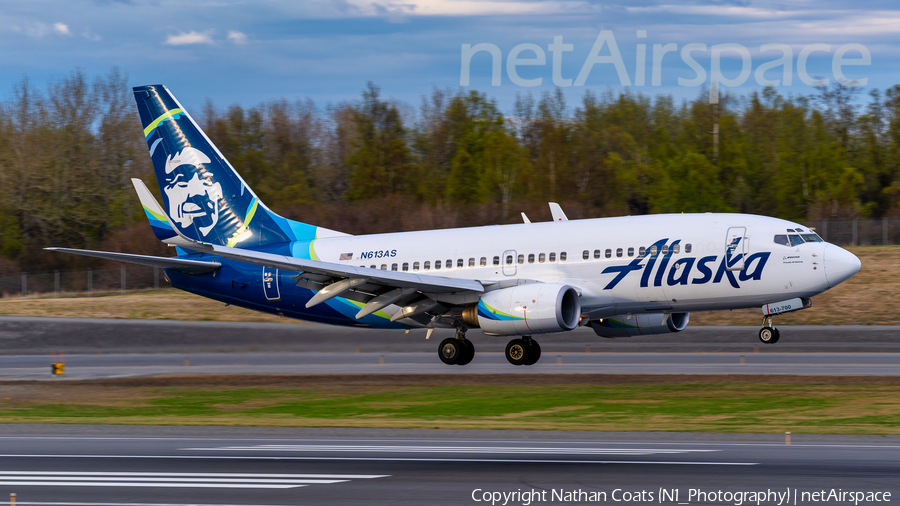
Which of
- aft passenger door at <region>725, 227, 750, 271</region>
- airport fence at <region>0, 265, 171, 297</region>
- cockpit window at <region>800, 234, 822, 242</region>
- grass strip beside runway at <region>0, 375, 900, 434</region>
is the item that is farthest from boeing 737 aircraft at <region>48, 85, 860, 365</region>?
airport fence at <region>0, 265, 171, 297</region>

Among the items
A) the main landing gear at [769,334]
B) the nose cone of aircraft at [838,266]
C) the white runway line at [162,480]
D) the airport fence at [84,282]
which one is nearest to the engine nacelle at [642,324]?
the main landing gear at [769,334]

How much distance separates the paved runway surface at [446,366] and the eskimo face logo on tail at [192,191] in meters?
5.73

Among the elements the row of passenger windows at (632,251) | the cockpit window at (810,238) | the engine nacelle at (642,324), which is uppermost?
the cockpit window at (810,238)

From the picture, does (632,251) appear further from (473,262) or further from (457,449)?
(457,449)

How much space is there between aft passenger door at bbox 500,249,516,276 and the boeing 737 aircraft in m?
0.04

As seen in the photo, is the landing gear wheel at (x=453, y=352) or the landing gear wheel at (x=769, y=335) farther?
the landing gear wheel at (x=453, y=352)

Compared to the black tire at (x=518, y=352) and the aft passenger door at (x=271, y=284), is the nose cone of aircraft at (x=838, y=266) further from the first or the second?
the aft passenger door at (x=271, y=284)

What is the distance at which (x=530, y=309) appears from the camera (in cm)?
2761

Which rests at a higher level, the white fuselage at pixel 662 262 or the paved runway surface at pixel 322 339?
the white fuselage at pixel 662 262

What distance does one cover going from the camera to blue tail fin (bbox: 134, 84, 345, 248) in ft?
110

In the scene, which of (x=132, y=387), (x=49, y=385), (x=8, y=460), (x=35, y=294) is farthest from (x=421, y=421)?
(x=35, y=294)

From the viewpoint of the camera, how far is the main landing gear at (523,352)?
30.6m

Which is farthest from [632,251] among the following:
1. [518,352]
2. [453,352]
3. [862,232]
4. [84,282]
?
[84,282]

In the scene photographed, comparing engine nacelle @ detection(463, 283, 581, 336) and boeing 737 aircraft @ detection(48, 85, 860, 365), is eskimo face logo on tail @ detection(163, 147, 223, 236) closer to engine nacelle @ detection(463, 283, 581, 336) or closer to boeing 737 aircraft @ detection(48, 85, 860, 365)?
boeing 737 aircraft @ detection(48, 85, 860, 365)
